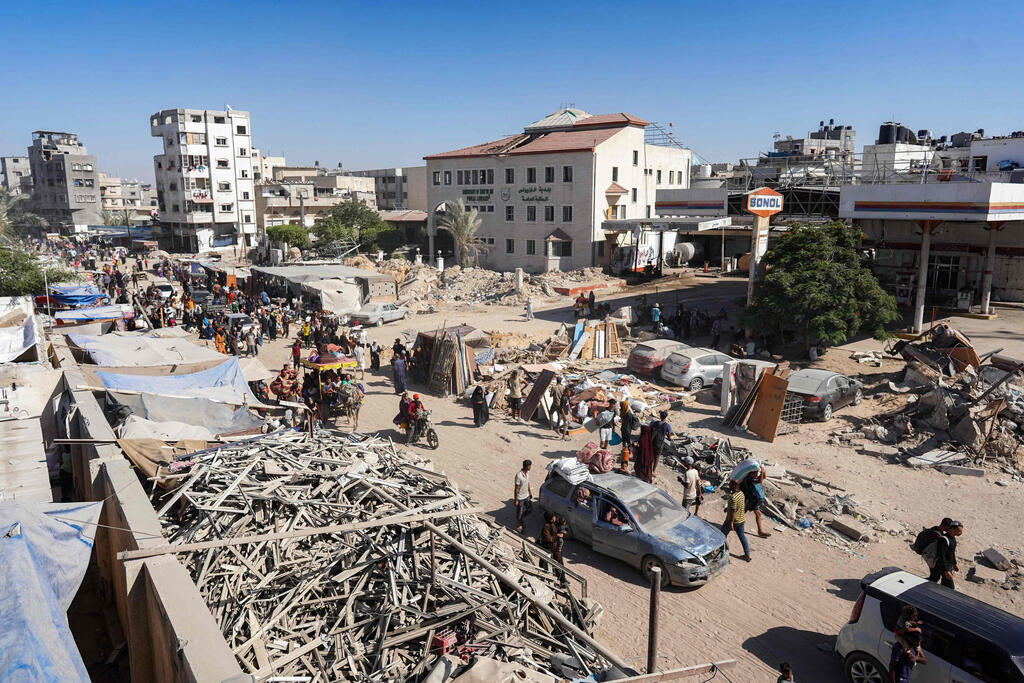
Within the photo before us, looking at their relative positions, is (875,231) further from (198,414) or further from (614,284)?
(198,414)

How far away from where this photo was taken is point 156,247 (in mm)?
74062

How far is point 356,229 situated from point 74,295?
31.7 metres

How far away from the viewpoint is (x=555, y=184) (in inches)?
1827

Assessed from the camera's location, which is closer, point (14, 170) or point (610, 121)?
point (610, 121)

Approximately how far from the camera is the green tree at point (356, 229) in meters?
58.3

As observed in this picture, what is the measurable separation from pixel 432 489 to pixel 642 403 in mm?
10112

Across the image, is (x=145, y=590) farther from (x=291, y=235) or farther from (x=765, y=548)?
(x=291, y=235)

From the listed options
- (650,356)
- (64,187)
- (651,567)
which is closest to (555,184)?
(650,356)

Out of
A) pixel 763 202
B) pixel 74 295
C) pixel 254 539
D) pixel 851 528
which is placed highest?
pixel 763 202

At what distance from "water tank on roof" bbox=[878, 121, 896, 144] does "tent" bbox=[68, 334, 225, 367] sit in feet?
202

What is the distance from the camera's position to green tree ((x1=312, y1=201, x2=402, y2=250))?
5828 cm

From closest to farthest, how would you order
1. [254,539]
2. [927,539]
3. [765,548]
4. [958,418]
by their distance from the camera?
[254,539] → [927,539] → [765,548] → [958,418]

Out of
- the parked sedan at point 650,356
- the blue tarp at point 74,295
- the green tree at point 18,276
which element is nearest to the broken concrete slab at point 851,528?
the parked sedan at point 650,356

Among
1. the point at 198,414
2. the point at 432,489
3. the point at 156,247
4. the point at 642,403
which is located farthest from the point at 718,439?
the point at 156,247
